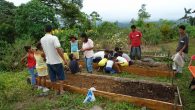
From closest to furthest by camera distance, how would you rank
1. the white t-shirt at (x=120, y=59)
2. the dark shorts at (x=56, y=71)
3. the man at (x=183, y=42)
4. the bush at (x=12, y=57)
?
the dark shorts at (x=56, y=71) → the man at (x=183, y=42) → the white t-shirt at (x=120, y=59) → the bush at (x=12, y=57)

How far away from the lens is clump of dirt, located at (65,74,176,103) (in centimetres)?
653

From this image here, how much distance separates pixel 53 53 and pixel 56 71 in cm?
47

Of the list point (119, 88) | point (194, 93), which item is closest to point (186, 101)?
point (194, 93)

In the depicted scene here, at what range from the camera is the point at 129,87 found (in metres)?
7.18

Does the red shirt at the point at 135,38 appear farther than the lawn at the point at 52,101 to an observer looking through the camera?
Yes

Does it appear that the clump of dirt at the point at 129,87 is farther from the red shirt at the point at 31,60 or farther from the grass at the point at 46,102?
the red shirt at the point at 31,60

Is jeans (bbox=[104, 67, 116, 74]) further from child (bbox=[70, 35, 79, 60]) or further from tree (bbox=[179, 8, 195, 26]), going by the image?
tree (bbox=[179, 8, 195, 26])

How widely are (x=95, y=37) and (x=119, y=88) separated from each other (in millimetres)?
7741

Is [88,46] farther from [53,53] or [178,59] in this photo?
[178,59]

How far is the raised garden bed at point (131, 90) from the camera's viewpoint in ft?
19.0

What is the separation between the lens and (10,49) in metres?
11.4

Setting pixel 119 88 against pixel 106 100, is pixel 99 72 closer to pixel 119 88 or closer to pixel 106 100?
pixel 119 88

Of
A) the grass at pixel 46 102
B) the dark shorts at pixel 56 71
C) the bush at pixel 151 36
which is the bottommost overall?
the grass at pixel 46 102

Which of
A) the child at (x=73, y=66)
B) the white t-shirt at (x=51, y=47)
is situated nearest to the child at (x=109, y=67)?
the child at (x=73, y=66)
